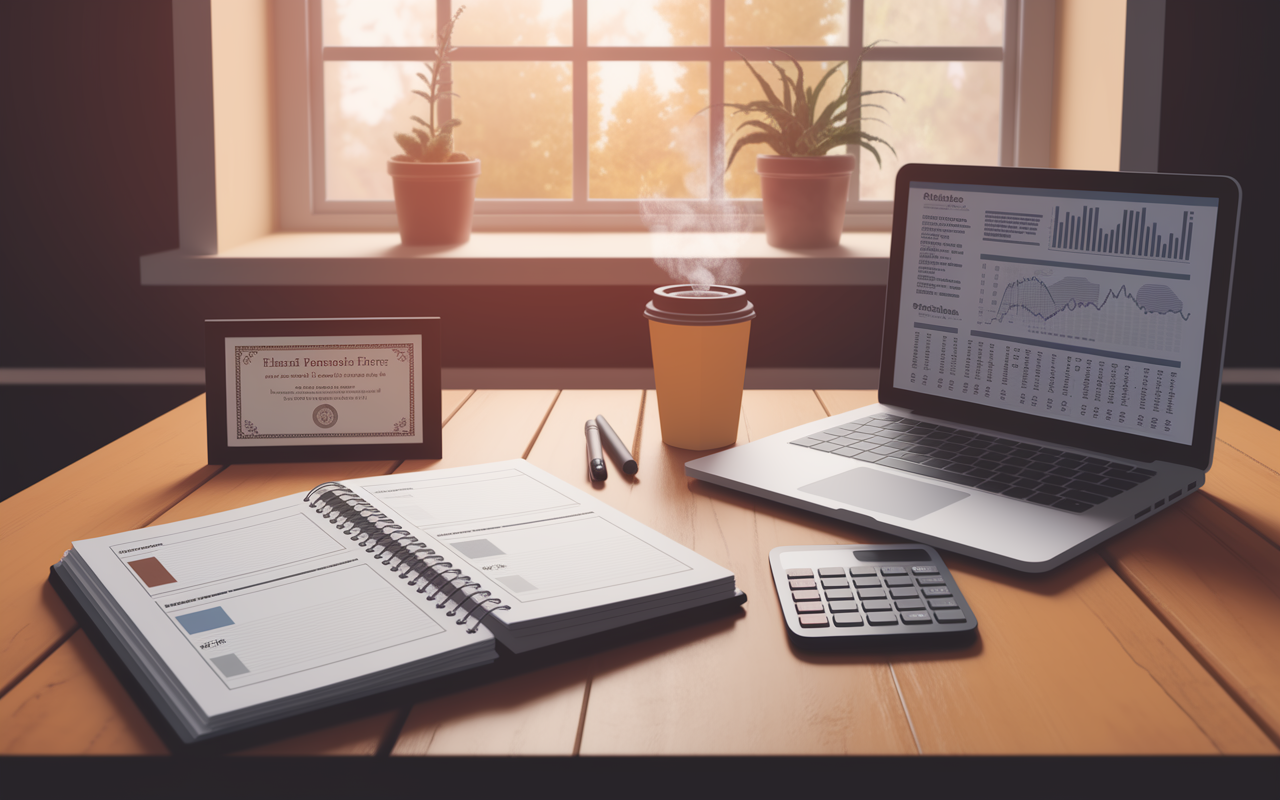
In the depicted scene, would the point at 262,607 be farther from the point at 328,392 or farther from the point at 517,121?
the point at 517,121

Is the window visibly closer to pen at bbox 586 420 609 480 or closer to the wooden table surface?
pen at bbox 586 420 609 480

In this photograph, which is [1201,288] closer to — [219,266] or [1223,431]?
[1223,431]

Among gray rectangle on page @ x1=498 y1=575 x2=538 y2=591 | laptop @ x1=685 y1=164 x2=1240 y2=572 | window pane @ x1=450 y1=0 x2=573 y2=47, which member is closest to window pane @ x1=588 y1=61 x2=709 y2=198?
window pane @ x1=450 y1=0 x2=573 y2=47

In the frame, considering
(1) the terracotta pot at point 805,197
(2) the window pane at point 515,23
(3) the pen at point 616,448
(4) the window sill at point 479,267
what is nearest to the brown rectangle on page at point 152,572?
(3) the pen at point 616,448

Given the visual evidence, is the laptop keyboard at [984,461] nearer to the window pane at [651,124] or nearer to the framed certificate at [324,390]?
the framed certificate at [324,390]

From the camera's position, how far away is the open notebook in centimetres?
57

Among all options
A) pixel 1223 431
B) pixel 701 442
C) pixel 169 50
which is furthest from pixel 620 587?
pixel 169 50

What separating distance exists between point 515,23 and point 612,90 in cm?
26

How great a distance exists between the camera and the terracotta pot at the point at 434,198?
→ 201 cm

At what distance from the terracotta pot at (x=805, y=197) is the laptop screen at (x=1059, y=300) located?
88cm

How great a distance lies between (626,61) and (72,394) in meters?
1.41

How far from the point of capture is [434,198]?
204 centimetres

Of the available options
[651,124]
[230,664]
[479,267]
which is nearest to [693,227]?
[651,124]

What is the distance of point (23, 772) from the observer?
20.5 inches
